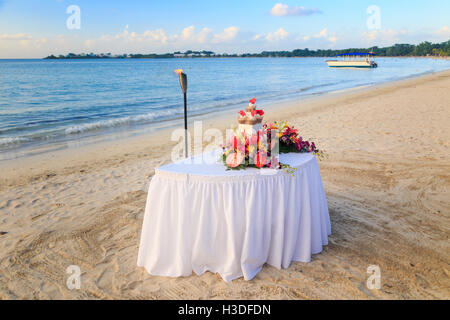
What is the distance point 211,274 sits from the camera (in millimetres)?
3502

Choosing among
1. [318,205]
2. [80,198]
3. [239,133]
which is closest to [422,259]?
[318,205]

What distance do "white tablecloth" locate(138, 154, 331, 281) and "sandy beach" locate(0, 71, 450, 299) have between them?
0.51 ft

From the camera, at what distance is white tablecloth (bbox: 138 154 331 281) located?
10.6 feet

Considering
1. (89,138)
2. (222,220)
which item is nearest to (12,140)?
(89,138)

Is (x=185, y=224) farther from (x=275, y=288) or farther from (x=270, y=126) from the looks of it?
(x=270, y=126)

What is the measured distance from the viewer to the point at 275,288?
3.27 metres

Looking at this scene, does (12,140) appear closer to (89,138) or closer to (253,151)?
(89,138)

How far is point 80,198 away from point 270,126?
372 cm

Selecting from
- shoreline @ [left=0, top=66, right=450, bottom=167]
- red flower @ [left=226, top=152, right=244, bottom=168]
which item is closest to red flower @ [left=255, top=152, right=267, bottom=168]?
red flower @ [left=226, top=152, right=244, bottom=168]

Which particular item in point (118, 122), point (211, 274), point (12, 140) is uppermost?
point (118, 122)

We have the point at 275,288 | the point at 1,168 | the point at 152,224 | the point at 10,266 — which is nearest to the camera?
the point at 275,288

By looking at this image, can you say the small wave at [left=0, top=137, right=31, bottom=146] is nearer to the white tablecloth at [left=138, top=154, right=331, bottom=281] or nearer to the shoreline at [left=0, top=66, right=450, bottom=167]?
the shoreline at [left=0, top=66, right=450, bottom=167]

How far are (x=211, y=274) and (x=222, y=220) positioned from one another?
65 cm

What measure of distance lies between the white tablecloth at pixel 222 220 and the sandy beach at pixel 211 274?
0.16 m
